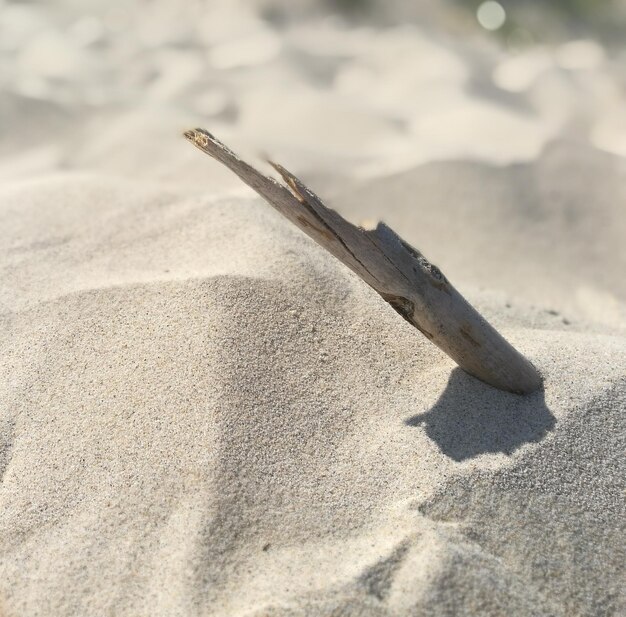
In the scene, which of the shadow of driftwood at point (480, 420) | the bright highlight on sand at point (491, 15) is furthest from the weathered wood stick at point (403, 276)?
the bright highlight on sand at point (491, 15)

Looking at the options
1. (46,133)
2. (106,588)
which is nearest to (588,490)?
(106,588)

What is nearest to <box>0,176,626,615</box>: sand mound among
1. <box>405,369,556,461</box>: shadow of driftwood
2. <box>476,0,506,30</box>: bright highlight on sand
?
<box>405,369,556,461</box>: shadow of driftwood

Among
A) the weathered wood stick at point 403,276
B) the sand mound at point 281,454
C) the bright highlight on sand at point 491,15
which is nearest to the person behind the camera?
the sand mound at point 281,454

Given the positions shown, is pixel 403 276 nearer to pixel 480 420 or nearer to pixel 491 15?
pixel 480 420

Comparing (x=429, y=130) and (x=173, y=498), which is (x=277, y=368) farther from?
(x=429, y=130)

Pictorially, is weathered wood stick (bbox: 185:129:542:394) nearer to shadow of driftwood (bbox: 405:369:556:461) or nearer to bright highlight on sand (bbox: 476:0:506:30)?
shadow of driftwood (bbox: 405:369:556:461)

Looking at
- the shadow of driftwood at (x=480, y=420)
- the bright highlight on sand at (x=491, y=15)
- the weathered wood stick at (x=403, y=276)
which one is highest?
the weathered wood stick at (x=403, y=276)

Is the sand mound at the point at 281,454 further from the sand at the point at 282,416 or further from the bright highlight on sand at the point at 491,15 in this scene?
the bright highlight on sand at the point at 491,15
